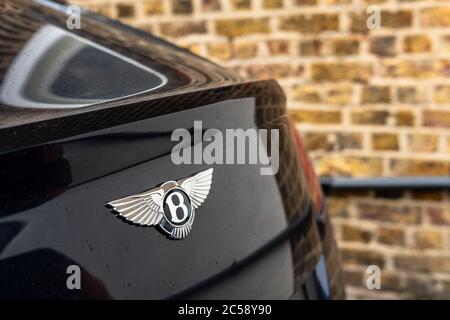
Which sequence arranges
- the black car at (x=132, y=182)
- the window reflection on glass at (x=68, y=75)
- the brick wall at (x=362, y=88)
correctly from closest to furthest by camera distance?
the black car at (x=132, y=182)
the window reflection on glass at (x=68, y=75)
the brick wall at (x=362, y=88)

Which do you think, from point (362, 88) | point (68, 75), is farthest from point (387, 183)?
point (68, 75)

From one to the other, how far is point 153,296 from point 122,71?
1.58 ft

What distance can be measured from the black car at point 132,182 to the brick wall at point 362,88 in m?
1.47

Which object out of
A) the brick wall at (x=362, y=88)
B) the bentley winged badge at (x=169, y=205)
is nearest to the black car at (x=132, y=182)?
the bentley winged badge at (x=169, y=205)

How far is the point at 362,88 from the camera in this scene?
2953mm

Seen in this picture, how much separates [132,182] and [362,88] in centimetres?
205

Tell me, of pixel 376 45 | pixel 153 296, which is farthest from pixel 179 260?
pixel 376 45

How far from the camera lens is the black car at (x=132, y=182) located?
99 cm

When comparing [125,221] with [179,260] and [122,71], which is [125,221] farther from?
[122,71]

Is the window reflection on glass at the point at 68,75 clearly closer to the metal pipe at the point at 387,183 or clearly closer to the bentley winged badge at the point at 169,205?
the bentley winged badge at the point at 169,205

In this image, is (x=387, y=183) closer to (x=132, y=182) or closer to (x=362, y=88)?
(x=362, y=88)

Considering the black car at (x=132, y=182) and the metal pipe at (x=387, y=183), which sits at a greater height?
the black car at (x=132, y=182)

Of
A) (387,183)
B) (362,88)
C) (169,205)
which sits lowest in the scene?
(387,183)

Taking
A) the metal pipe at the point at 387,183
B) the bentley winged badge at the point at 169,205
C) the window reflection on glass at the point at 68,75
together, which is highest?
the window reflection on glass at the point at 68,75
